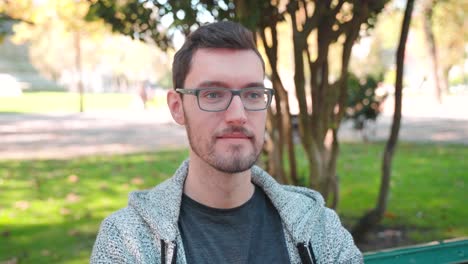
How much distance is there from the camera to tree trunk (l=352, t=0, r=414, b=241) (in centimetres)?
539

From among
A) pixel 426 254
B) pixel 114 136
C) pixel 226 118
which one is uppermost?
pixel 226 118

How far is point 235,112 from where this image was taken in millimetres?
1913

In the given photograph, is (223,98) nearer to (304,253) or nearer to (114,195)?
(304,253)

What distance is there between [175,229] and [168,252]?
0.07 metres

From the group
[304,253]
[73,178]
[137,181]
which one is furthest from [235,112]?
[73,178]

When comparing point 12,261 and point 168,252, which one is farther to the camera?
point 12,261

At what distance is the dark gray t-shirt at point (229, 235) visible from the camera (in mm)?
1938

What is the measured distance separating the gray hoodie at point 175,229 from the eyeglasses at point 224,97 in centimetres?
29

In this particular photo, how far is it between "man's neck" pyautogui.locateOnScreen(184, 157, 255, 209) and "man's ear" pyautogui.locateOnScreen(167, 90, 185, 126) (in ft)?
0.45

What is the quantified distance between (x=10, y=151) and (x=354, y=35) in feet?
37.5

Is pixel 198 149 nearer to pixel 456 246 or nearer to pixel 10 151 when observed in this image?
pixel 456 246

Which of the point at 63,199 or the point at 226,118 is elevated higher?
the point at 226,118

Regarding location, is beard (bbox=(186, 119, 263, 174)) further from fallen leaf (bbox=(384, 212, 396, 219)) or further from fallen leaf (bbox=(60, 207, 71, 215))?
fallen leaf (bbox=(60, 207, 71, 215))

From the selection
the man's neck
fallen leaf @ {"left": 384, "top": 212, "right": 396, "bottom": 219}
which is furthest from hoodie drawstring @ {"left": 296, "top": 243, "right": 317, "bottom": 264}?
fallen leaf @ {"left": 384, "top": 212, "right": 396, "bottom": 219}
